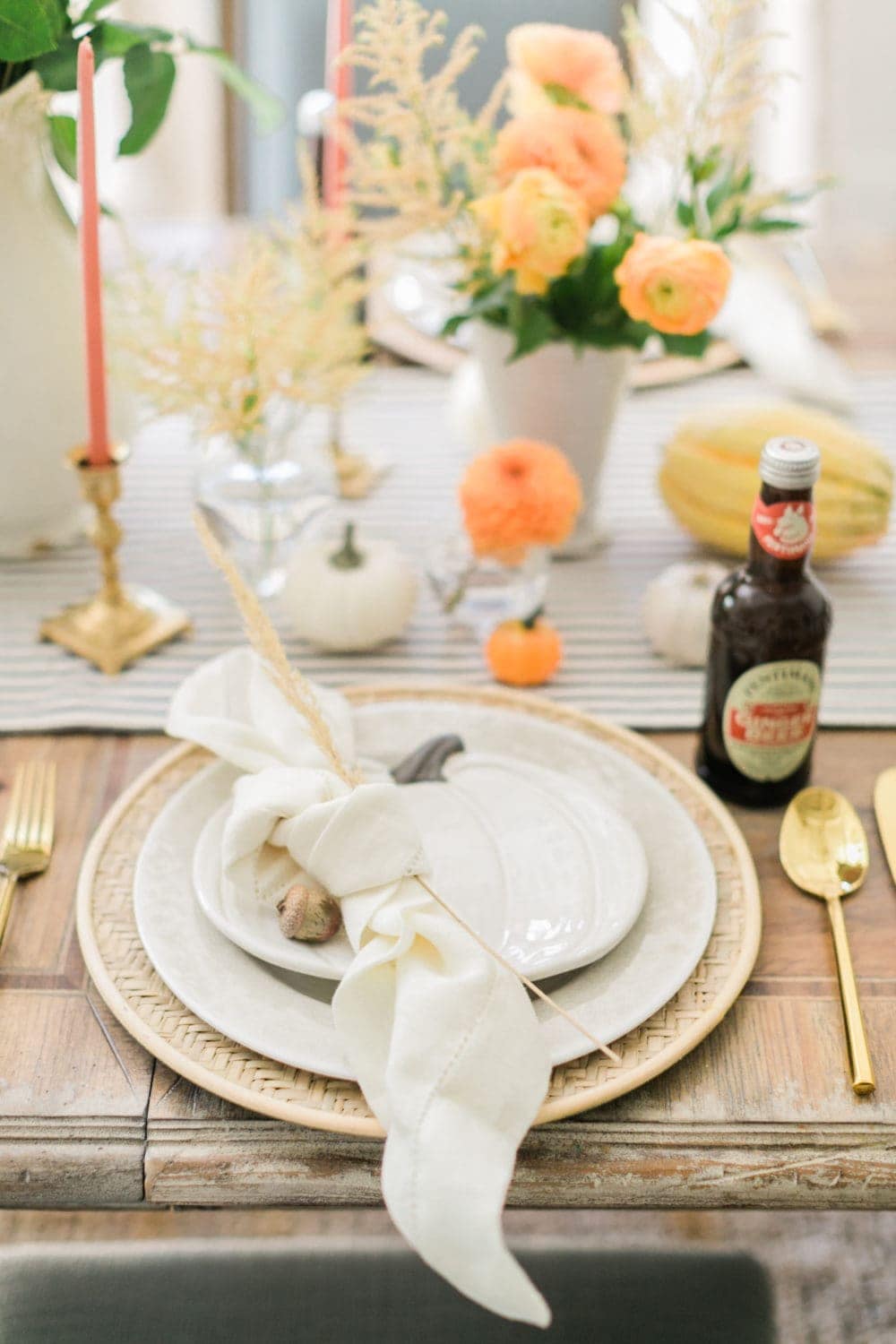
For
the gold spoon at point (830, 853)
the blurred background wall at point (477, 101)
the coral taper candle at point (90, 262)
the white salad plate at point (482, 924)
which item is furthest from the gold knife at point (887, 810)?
the blurred background wall at point (477, 101)

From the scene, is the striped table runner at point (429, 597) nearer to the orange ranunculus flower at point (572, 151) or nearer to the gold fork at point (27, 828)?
the gold fork at point (27, 828)

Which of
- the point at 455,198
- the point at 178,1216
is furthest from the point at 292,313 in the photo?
the point at 178,1216

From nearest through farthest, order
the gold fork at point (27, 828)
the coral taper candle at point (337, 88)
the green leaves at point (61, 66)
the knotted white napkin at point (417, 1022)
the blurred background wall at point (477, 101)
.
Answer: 1. the knotted white napkin at point (417, 1022)
2. the gold fork at point (27, 828)
3. the green leaves at point (61, 66)
4. the coral taper candle at point (337, 88)
5. the blurred background wall at point (477, 101)

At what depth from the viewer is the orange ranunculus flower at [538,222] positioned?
0.83m

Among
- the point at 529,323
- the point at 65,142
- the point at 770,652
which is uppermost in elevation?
the point at 65,142

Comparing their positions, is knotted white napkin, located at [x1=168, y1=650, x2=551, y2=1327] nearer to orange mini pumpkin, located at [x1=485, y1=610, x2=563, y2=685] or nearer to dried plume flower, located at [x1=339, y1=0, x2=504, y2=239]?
orange mini pumpkin, located at [x1=485, y1=610, x2=563, y2=685]

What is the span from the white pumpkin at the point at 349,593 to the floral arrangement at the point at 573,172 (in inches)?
7.5

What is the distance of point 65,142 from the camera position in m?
0.90

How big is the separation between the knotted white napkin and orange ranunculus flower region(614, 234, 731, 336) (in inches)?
14.5

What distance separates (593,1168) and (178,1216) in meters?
0.62

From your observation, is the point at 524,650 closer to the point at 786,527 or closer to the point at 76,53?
the point at 786,527

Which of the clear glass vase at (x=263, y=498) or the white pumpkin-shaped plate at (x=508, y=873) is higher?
the clear glass vase at (x=263, y=498)

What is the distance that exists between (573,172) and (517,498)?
0.23m

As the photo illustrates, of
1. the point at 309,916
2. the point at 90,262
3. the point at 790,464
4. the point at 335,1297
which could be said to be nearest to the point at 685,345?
the point at 790,464
